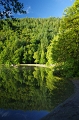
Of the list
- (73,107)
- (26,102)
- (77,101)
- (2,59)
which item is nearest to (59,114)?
(73,107)

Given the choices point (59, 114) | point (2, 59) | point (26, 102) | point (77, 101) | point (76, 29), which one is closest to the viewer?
point (59, 114)

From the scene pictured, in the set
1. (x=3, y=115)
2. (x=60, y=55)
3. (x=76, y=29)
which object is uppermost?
(x=76, y=29)

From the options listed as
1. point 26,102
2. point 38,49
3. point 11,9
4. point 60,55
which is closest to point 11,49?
point 38,49

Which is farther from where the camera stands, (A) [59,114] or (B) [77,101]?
(B) [77,101]

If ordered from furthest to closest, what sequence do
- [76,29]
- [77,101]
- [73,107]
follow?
[76,29] < [77,101] < [73,107]

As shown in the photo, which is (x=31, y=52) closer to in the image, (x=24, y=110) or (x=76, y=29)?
(x=76, y=29)

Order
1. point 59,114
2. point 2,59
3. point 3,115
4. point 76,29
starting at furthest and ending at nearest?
point 2,59, point 76,29, point 3,115, point 59,114

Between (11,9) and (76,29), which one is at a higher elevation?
(76,29)

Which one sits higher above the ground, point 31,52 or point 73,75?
point 31,52

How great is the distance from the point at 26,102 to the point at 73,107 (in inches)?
217

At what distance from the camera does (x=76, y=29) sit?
3073 centimetres

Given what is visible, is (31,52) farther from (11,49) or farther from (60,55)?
(60,55)

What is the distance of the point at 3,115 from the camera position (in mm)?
13734

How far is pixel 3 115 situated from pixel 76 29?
2068 cm
